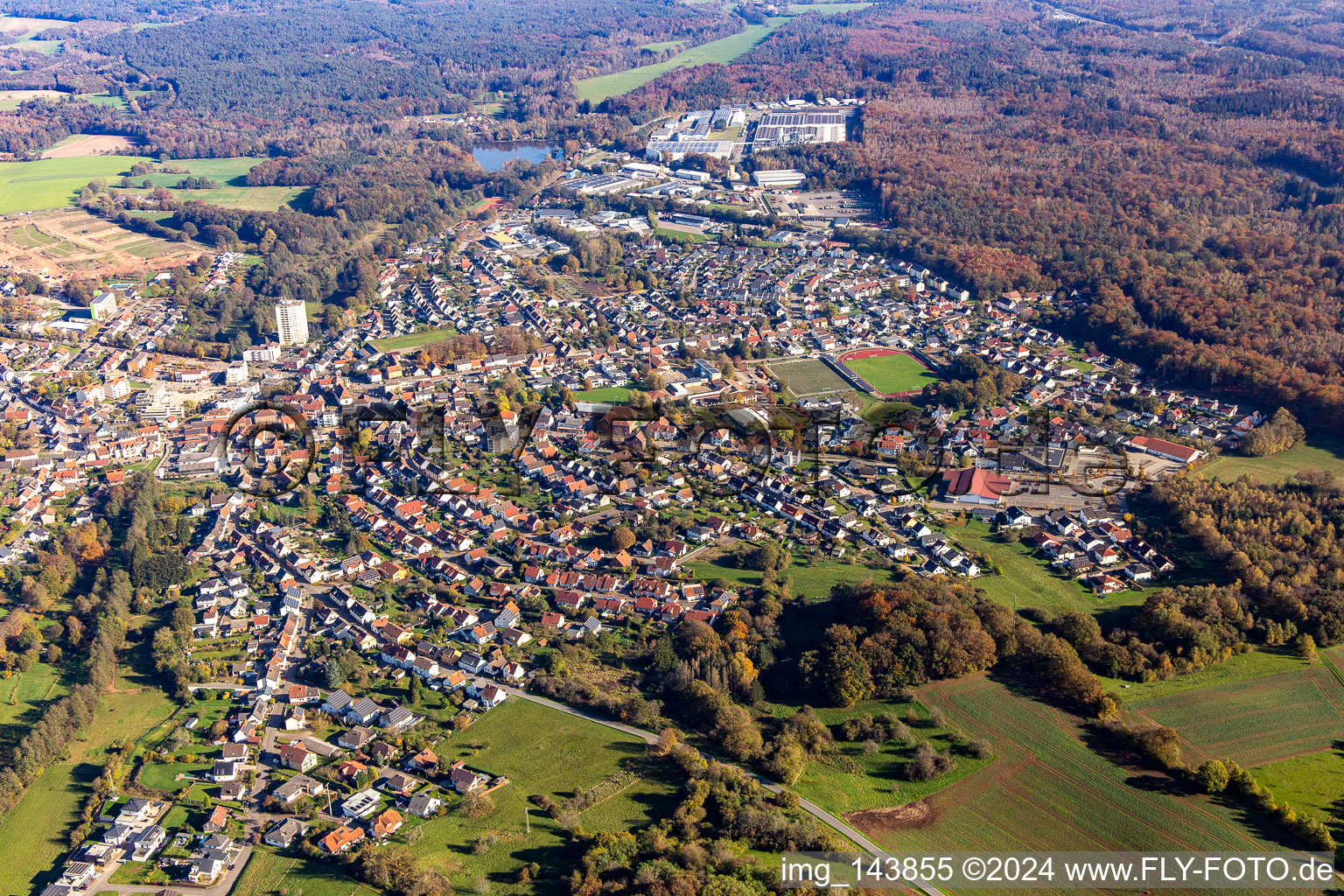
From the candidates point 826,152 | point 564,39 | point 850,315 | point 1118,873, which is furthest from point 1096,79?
point 1118,873

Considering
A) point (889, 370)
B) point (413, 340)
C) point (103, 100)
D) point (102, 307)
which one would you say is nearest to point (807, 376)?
point (889, 370)

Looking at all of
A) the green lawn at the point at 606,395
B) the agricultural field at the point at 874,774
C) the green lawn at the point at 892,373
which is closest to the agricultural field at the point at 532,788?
Answer: the agricultural field at the point at 874,774

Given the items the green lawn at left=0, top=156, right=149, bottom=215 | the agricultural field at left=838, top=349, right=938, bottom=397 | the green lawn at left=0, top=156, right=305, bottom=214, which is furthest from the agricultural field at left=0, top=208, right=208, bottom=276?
the agricultural field at left=838, top=349, right=938, bottom=397

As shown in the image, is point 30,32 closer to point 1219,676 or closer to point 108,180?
point 108,180

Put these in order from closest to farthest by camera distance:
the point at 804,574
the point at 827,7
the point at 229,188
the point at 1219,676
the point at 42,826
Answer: the point at 42,826
the point at 1219,676
the point at 804,574
the point at 229,188
the point at 827,7

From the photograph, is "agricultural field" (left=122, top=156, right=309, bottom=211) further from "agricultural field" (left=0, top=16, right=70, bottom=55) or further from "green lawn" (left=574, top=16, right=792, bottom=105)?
"agricultural field" (left=0, top=16, right=70, bottom=55)

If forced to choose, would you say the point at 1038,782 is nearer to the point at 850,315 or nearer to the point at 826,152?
the point at 850,315
